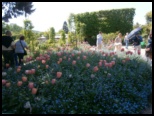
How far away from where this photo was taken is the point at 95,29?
24.6 meters

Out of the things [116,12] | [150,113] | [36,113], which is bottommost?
[150,113]

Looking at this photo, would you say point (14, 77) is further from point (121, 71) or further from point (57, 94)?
point (121, 71)

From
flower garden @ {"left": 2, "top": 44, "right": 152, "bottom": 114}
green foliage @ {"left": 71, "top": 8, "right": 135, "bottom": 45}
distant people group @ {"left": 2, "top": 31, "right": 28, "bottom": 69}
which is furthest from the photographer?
green foliage @ {"left": 71, "top": 8, "right": 135, "bottom": 45}

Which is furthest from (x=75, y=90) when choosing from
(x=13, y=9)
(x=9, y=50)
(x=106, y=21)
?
(x=106, y=21)

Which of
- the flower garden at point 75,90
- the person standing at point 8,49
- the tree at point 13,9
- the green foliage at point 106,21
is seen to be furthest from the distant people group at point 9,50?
the green foliage at point 106,21

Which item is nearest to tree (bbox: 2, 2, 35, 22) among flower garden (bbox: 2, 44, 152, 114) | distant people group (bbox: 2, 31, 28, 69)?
distant people group (bbox: 2, 31, 28, 69)

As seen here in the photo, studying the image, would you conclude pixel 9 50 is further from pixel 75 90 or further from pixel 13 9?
pixel 13 9

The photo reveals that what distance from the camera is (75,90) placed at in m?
3.82

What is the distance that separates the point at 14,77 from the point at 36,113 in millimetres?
1221

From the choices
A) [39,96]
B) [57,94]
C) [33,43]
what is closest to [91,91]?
[57,94]

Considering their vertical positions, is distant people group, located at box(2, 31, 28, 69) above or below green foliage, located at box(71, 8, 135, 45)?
below

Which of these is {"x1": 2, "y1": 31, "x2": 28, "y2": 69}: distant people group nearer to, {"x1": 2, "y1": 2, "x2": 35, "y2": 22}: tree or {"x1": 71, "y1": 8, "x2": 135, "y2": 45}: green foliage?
{"x1": 2, "y1": 2, "x2": 35, "y2": 22}: tree

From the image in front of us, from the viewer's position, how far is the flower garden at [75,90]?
3.36 meters

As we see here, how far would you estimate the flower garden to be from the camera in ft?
11.0
